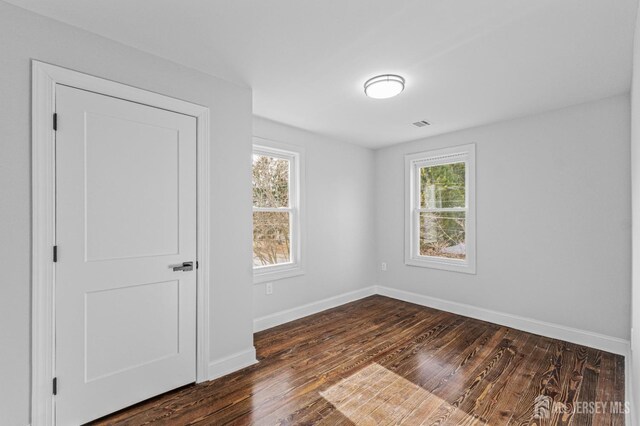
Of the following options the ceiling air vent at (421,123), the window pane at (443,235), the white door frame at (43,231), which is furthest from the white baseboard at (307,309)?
the ceiling air vent at (421,123)

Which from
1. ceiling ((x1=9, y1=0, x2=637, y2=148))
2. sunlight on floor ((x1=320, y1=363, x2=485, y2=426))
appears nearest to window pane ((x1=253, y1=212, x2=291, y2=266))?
ceiling ((x1=9, y1=0, x2=637, y2=148))

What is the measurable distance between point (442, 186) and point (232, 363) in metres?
3.43

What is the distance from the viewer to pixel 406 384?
7.62ft

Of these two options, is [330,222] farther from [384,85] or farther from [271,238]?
[384,85]

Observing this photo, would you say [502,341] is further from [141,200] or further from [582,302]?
[141,200]

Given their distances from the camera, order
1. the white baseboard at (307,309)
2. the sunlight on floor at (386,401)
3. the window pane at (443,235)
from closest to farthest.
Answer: the sunlight on floor at (386,401), the white baseboard at (307,309), the window pane at (443,235)

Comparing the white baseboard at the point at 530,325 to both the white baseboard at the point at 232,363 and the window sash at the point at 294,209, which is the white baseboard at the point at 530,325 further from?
the white baseboard at the point at 232,363

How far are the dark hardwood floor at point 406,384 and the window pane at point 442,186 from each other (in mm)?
1695

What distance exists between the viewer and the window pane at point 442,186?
13.3ft

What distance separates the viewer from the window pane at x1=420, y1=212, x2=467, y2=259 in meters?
4.05

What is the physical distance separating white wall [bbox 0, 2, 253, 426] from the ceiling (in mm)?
113

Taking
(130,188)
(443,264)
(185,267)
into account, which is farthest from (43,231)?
(443,264)

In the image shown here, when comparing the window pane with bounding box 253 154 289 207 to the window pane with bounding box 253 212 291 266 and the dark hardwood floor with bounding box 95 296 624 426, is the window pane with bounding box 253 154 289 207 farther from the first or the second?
the dark hardwood floor with bounding box 95 296 624 426

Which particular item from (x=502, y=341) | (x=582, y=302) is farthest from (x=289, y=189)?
(x=582, y=302)
